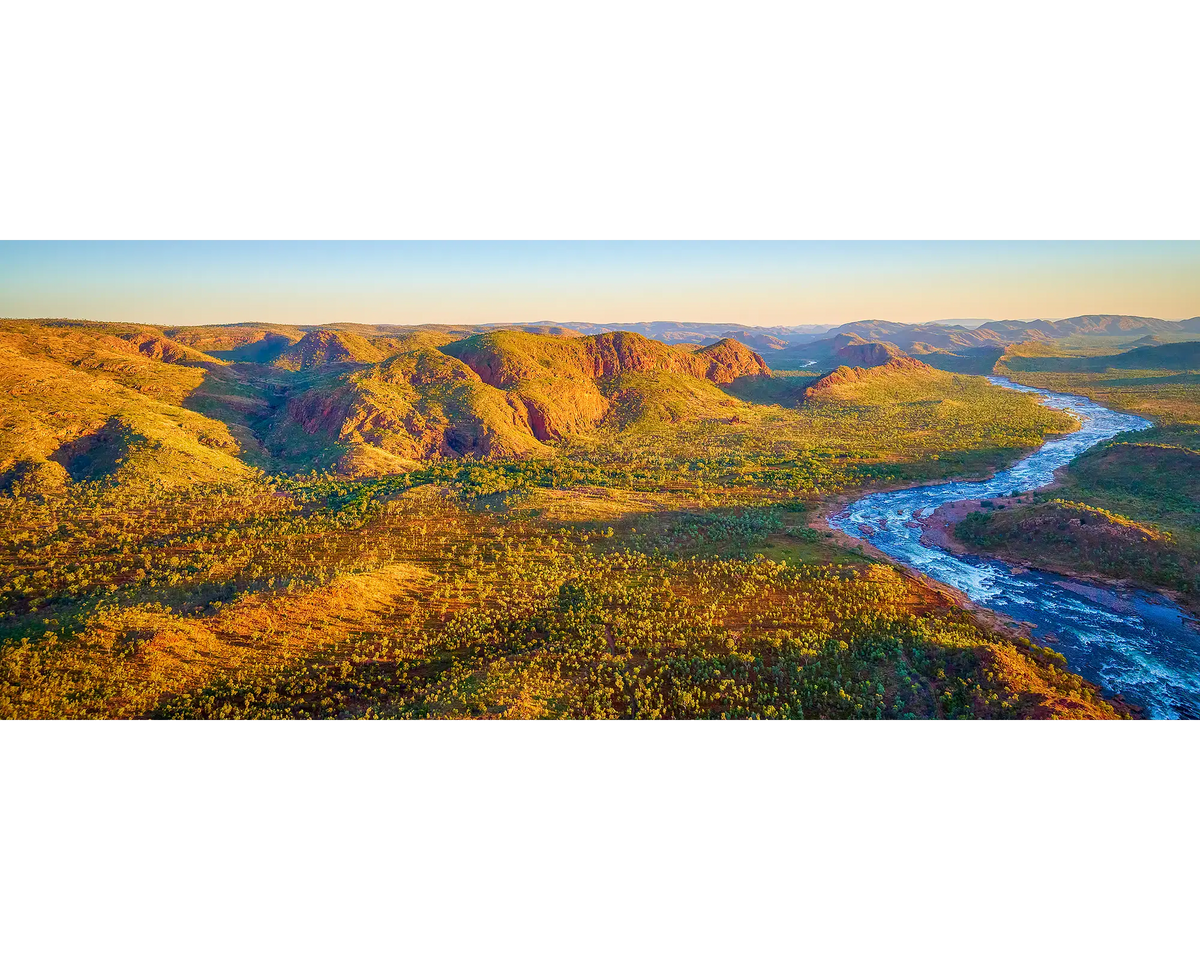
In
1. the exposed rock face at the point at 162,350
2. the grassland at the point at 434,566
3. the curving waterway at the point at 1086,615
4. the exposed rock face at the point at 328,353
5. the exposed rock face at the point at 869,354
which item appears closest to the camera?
the grassland at the point at 434,566

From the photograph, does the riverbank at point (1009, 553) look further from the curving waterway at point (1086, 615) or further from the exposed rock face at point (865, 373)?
the exposed rock face at point (865, 373)

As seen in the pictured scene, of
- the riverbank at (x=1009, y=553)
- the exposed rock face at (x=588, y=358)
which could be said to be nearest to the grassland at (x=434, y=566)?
the riverbank at (x=1009, y=553)

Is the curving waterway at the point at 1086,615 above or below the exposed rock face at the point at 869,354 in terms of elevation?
below

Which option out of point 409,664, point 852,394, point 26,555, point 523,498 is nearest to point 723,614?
point 409,664

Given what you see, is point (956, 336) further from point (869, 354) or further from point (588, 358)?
point (588, 358)

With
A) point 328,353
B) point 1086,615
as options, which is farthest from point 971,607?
point 328,353

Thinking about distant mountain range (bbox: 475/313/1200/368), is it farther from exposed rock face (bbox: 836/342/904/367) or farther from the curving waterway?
the curving waterway

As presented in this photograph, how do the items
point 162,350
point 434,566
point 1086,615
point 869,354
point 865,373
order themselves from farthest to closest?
point 869,354, point 865,373, point 162,350, point 434,566, point 1086,615

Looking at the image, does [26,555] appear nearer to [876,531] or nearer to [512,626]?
[512,626]
